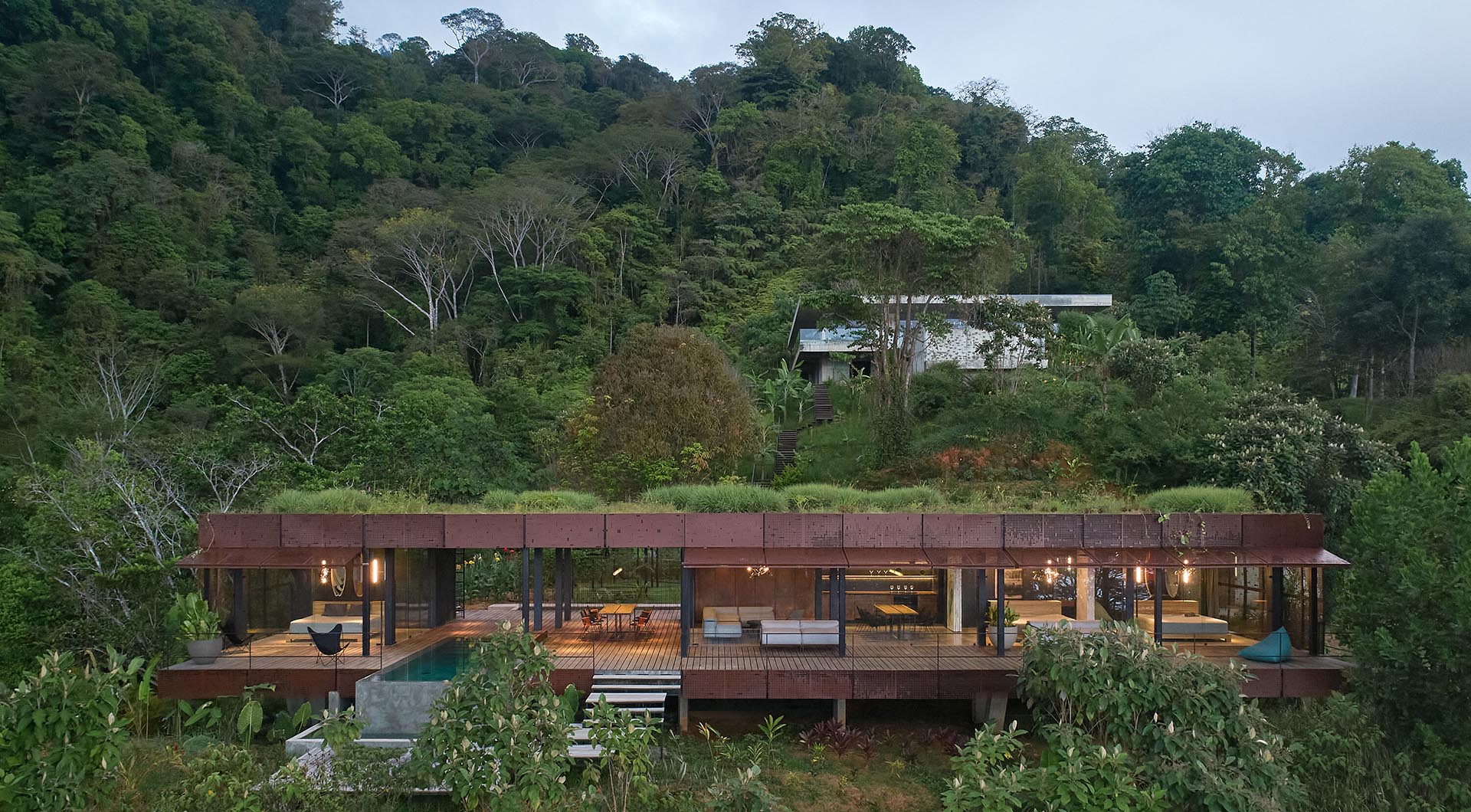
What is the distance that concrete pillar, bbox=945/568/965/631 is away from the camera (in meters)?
15.9

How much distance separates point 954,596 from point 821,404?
57.8 ft

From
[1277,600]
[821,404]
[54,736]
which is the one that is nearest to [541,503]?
[54,736]

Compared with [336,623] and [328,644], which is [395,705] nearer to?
[328,644]

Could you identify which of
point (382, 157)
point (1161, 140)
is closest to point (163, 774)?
point (382, 157)

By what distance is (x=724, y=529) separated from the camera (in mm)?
14820

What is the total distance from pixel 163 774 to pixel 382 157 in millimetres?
43310

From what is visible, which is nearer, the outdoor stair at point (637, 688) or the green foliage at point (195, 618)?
the outdoor stair at point (637, 688)

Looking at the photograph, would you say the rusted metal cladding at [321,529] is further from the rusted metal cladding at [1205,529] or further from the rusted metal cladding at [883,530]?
the rusted metal cladding at [1205,529]

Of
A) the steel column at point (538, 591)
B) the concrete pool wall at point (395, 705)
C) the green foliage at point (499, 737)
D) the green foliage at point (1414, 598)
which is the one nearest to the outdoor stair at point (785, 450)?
the steel column at point (538, 591)

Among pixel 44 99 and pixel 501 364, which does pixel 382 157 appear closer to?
pixel 44 99

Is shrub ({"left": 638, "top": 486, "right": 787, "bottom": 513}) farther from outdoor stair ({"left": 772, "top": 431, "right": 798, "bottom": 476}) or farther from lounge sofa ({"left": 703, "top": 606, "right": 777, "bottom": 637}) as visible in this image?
outdoor stair ({"left": 772, "top": 431, "right": 798, "bottom": 476})

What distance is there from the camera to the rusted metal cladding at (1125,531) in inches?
579

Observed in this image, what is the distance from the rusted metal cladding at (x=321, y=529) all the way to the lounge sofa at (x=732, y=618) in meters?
6.02

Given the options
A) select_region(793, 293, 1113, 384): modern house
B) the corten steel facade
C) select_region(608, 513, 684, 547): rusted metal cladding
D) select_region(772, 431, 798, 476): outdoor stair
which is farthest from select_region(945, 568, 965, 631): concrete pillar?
select_region(772, 431, 798, 476): outdoor stair
